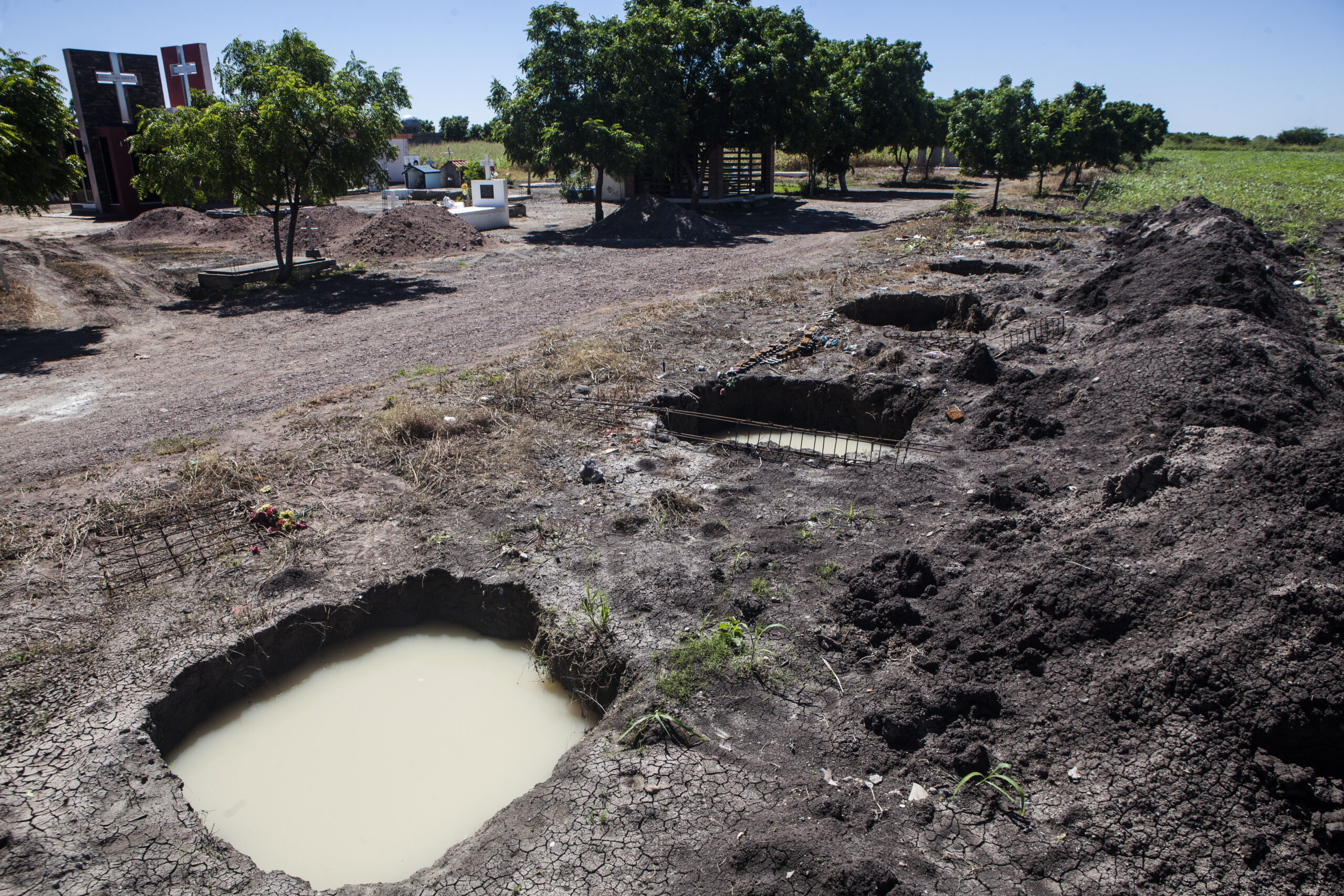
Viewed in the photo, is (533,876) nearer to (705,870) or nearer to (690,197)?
(705,870)

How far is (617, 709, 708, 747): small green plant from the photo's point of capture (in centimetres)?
409

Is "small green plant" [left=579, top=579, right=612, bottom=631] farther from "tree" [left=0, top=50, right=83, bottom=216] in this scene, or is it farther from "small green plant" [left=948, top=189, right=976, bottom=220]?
"small green plant" [left=948, top=189, right=976, bottom=220]

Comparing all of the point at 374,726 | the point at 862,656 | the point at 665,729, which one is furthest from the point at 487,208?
the point at 665,729

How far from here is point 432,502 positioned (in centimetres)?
654

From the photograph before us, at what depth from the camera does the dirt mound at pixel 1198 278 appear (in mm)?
10156

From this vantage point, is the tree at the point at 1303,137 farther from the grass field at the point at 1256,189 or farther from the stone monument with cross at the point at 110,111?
the stone monument with cross at the point at 110,111

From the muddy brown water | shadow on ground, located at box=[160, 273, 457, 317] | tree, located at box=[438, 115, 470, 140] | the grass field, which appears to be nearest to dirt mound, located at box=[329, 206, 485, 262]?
shadow on ground, located at box=[160, 273, 457, 317]

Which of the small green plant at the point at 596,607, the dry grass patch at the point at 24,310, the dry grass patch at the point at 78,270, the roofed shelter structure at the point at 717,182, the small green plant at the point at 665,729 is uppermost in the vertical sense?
the roofed shelter structure at the point at 717,182

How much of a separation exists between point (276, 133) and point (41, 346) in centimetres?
583

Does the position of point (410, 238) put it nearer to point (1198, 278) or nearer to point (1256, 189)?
point (1198, 278)

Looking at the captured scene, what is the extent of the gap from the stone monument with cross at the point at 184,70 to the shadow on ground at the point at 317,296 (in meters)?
18.5

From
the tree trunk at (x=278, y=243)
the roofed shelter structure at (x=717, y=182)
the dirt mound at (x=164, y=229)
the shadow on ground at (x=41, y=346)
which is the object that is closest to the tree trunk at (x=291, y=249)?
the tree trunk at (x=278, y=243)

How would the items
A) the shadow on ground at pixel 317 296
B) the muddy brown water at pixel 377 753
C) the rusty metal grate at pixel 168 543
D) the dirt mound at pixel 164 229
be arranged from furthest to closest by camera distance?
the dirt mound at pixel 164 229 < the shadow on ground at pixel 317 296 < the rusty metal grate at pixel 168 543 < the muddy brown water at pixel 377 753

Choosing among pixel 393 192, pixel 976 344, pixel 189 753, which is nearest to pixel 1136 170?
pixel 393 192
